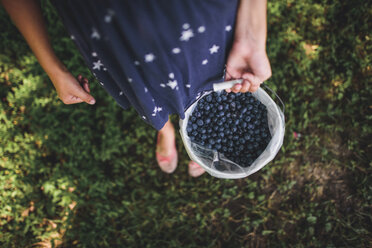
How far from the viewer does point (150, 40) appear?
0.74 m

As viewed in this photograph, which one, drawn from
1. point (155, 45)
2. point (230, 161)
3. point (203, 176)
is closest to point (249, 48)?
point (155, 45)

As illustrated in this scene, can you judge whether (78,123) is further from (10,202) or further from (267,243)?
(267,243)

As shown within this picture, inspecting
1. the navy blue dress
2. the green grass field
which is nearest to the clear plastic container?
the navy blue dress

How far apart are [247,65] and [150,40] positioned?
1.76 feet

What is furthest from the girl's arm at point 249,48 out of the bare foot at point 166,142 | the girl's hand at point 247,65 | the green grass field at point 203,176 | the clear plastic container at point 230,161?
the green grass field at point 203,176

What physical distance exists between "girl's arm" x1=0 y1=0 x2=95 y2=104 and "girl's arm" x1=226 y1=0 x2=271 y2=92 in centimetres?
69

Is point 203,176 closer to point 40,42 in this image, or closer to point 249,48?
point 249,48

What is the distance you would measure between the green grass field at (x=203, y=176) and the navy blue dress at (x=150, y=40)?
102 centimetres

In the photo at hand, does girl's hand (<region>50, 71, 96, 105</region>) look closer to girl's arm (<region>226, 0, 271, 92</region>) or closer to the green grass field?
girl's arm (<region>226, 0, 271, 92</region>)

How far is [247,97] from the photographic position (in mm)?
1408

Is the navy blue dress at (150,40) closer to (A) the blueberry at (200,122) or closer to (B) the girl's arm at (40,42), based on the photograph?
(B) the girl's arm at (40,42)

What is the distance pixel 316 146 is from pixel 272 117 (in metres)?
0.77

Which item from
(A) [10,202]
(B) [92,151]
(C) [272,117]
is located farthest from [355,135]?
(A) [10,202]

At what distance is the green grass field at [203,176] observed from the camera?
5.74 feet
